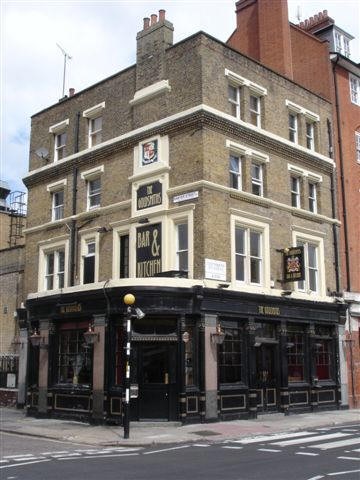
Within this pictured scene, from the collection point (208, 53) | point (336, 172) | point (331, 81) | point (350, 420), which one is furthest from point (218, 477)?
point (331, 81)

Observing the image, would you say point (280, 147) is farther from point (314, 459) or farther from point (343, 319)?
point (314, 459)

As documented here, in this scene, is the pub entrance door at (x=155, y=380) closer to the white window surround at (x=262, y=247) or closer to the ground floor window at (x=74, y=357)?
the ground floor window at (x=74, y=357)

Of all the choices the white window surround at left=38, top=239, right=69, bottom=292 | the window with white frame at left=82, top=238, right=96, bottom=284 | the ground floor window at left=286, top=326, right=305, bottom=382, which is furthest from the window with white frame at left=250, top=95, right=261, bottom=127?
the white window surround at left=38, top=239, right=69, bottom=292

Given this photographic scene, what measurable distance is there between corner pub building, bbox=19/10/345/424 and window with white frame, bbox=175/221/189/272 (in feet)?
0.20

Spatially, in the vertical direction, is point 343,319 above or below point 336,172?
below

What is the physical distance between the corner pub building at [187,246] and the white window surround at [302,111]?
6 cm

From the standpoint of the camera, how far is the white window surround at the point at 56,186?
27.5 meters

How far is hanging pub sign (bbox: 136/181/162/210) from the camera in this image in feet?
75.3

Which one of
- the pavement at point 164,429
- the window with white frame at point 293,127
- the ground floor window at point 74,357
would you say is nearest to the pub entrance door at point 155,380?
the pavement at point 164,429

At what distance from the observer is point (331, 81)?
95.0 ft

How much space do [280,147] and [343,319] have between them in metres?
8.10

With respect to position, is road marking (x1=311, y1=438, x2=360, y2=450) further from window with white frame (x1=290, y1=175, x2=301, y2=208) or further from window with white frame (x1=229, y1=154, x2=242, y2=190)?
window with white frame (x1=290, y1=175, x2=301, y2=208)

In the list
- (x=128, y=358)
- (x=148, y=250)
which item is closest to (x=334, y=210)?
(x=148, y=250)

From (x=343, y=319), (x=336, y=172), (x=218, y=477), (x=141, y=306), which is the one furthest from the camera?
(x=336, y=172)
